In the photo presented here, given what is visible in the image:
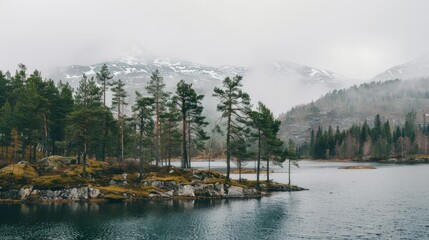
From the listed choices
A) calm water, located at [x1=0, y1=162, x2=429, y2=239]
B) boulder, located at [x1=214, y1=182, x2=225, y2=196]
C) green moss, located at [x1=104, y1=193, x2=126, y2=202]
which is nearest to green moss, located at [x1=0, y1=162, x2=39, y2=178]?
calm water, located at [x1=0, y1=162, x2=429, y2=239]

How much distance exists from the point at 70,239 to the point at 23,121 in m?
54.0

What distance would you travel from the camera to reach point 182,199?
7706cm

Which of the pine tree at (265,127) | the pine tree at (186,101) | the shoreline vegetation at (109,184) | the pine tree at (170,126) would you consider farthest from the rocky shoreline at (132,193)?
the pine tree at (170,126)

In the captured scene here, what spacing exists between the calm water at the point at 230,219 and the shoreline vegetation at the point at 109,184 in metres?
4.63

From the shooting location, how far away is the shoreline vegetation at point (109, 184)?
73375 millimetres

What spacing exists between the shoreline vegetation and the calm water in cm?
463

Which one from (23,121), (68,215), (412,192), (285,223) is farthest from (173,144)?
(412,192)

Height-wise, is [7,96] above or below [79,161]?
above

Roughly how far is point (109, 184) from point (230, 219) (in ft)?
110

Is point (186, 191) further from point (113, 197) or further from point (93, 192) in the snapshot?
point (93, 192)

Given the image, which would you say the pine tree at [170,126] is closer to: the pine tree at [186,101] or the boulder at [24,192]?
the pine tree at [186,101]

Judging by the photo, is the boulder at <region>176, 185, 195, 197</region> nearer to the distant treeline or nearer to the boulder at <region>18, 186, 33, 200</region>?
the distant treeline

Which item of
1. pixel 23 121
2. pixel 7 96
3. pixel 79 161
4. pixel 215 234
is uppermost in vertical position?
pixel 7 96

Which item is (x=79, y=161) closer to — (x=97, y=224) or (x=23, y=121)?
(x=23, y=121)
